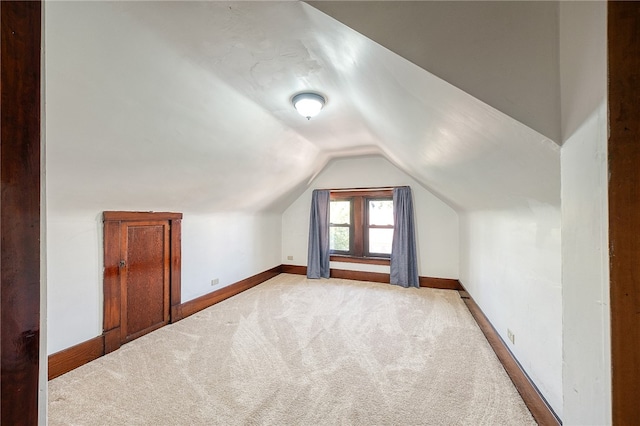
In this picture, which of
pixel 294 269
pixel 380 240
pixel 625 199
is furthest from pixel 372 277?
pixel 625 199

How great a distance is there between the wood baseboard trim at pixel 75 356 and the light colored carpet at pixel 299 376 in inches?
2.7

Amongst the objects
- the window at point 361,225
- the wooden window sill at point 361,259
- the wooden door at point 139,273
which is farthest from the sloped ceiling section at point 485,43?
the wooden window sill at point 361,259

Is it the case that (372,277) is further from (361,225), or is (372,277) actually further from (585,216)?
(585,216)

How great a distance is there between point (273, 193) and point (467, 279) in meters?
3.22

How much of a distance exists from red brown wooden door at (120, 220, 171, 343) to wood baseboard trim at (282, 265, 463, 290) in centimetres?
260

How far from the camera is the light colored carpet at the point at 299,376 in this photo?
1639 millimetres

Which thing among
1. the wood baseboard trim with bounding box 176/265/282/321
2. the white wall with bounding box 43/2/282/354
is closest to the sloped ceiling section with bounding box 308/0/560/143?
the white wall with bounding box 43/2/282/354

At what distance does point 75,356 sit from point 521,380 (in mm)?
3523

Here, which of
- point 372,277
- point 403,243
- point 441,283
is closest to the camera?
point 441,283

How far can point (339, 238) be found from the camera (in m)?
5.12

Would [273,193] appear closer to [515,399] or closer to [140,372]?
[140,372]

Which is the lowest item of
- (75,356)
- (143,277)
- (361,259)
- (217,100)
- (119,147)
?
(75,356)

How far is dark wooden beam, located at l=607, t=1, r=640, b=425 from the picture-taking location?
51 centimetres

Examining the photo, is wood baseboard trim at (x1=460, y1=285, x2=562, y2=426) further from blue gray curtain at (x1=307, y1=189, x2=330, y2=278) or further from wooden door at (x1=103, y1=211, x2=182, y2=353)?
wooden door at (x1=103, y1=211, x2=182, y2=353)
